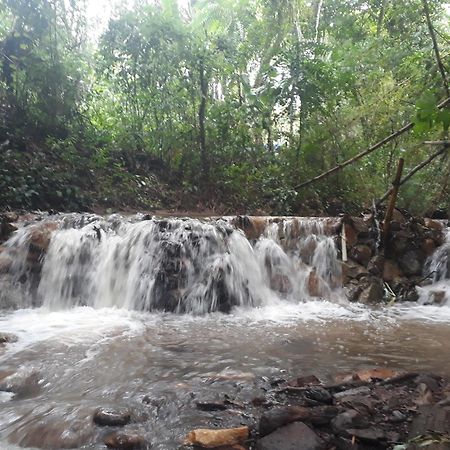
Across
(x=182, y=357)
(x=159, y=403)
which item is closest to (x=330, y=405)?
(x=159, y=403)

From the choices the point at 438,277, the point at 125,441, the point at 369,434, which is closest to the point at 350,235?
the point at 438,277

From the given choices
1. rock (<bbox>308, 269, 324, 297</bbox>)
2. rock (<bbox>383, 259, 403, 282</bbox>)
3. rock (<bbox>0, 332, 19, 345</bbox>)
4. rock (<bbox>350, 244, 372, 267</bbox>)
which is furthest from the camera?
rock (<bbox>350, 244, 372, 267</bbox>)

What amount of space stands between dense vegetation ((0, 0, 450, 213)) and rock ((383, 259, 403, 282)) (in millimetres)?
2552

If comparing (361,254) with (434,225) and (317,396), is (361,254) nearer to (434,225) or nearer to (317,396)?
(434,225)

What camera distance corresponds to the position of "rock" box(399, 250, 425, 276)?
677cm

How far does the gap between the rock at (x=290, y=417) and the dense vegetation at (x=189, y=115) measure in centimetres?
720

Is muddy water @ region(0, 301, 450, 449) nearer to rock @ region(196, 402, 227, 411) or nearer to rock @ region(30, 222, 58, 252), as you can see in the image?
rock @ region(196, 402, 227, 411)

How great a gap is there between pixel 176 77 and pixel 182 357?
26.4ft

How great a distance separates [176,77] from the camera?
9.78m

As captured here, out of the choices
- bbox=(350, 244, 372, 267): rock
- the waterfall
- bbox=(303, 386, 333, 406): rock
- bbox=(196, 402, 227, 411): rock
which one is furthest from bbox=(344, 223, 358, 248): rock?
bbox=(196, 402, 227, 411): rock

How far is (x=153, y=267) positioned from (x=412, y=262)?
173 inches

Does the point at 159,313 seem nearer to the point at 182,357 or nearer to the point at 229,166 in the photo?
the point at 182,357

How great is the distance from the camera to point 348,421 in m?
2.01

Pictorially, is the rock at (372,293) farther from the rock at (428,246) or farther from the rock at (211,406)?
the rock at (211,406)
